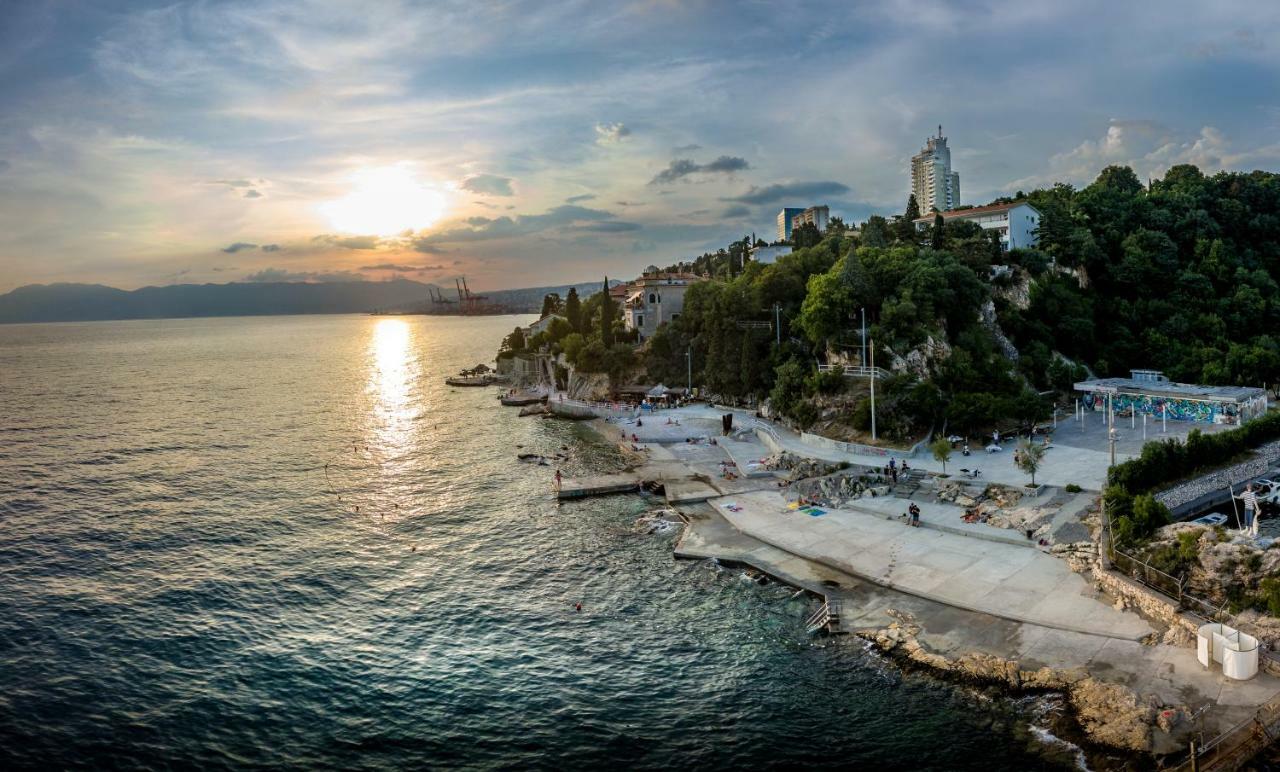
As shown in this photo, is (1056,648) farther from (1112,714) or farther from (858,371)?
(858,371)

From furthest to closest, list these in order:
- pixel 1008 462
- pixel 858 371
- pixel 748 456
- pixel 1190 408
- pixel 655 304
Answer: pixel 655 304, pixel 858 371, pixel 748 456, pixel 1190 408, pixel 1008 462

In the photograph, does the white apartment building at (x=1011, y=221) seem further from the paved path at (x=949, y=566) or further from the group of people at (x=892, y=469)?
the paved path at (x=949, y=566)

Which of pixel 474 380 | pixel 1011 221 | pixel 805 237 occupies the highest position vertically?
pixel 805 237

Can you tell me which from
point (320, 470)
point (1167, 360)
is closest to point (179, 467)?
point (320, 470)

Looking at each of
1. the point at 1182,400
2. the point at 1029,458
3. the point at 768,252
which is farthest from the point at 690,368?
the point at 1182,400

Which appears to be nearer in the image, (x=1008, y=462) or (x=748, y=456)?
(x=1008, y=462)

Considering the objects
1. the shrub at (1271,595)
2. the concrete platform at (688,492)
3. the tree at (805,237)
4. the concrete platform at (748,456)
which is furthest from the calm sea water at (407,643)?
the tree at (805,237)

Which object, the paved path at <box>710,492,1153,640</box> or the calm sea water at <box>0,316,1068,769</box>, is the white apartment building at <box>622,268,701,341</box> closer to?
the calm sea water at <box>0,316,1068,769</box>
